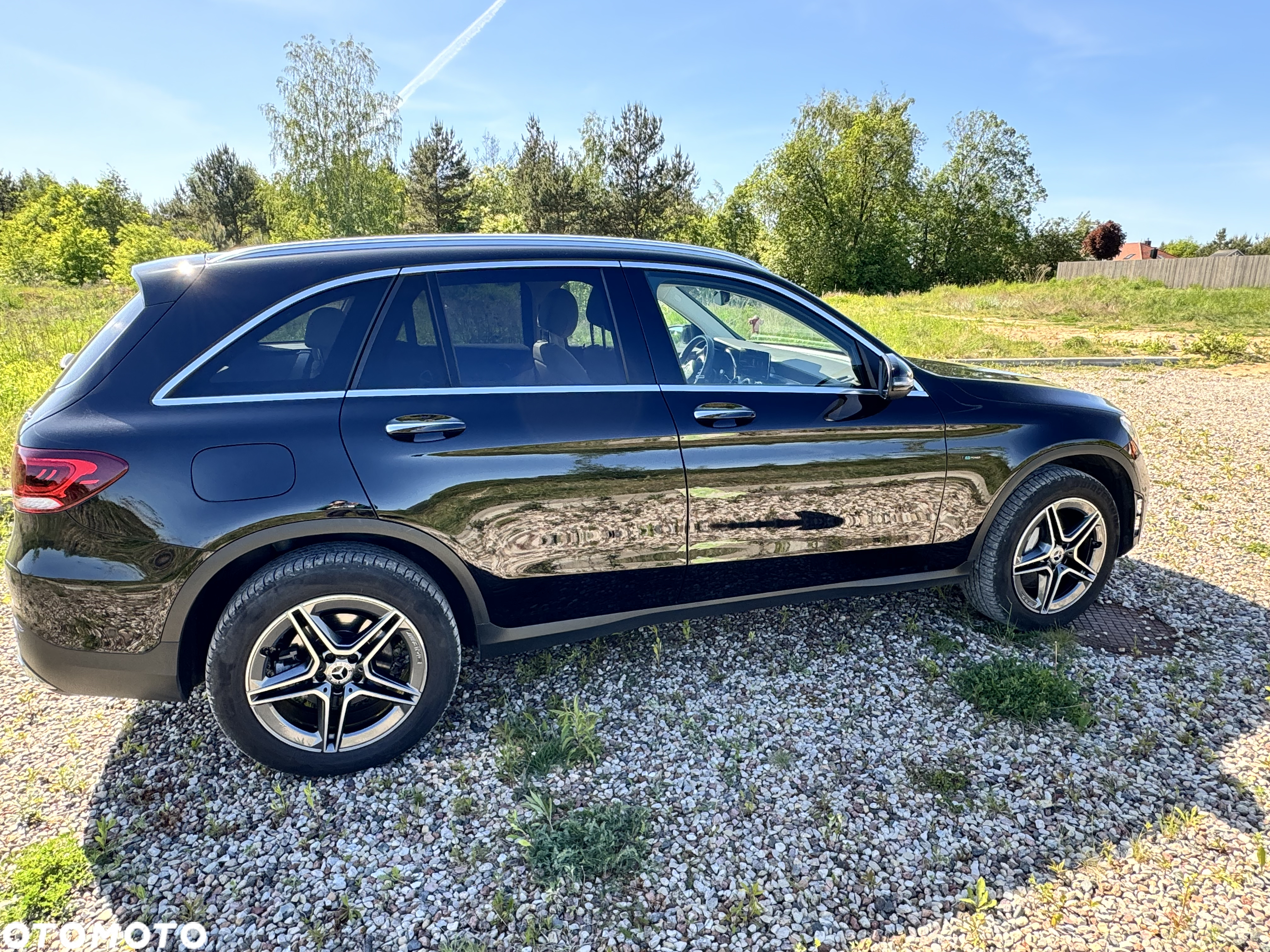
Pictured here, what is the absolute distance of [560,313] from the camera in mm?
2975

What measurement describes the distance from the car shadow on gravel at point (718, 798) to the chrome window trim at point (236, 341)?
1396 millimetres

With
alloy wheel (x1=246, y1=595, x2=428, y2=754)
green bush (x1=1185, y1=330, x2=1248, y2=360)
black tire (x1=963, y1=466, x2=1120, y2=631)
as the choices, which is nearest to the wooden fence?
green bush (x1=1185, y1=330, x2=1248, y2=360)

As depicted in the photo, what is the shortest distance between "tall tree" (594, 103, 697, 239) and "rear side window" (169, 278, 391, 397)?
3950 cm

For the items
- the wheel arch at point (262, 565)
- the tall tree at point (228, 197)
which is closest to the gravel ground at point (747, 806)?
the wheel arch at point (262, 565)

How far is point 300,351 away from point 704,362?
1.59 m

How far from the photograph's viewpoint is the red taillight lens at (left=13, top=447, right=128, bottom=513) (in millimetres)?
2285

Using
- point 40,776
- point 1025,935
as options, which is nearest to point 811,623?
point 1025,935

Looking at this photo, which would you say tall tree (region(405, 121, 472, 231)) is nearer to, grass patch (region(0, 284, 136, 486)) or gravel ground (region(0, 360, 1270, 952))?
grass patch (region(0, 284, 136, 486))

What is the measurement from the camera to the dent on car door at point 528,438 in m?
2.60

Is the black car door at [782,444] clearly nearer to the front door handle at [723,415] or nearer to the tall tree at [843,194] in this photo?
the front door handle at [723,415]

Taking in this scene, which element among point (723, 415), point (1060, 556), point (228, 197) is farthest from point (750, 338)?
point (228, 197)

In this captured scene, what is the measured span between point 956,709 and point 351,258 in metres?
3.01

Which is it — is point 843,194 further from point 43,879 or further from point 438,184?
point 43,879

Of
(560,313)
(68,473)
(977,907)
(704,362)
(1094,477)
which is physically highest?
(560,313)
